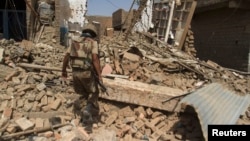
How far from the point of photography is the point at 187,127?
5.16 metres

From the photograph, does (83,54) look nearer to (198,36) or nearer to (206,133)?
(206,133)

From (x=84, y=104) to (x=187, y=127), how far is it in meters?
1.77

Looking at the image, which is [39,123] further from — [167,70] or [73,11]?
[73,11]

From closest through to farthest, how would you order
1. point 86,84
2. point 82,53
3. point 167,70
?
point 82,53, point 86,84, point 167,70

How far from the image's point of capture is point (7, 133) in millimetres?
4734

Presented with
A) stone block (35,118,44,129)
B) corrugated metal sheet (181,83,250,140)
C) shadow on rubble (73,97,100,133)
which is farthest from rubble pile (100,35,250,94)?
stone block (35,118,44,129)

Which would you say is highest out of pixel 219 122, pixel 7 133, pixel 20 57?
pixel 20 57

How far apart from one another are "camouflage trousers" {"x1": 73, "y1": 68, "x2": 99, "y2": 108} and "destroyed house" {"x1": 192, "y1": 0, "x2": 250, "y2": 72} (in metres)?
5.84

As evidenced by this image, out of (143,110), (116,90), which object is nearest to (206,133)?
(143,110)

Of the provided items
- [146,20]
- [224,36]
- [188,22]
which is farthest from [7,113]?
[146,20]

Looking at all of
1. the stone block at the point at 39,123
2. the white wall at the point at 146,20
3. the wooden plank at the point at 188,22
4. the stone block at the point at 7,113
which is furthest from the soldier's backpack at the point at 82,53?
the white wall at the point at 146,20

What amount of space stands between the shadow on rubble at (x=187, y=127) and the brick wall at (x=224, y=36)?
185 inches

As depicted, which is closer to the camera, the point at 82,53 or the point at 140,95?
the point at 82,53

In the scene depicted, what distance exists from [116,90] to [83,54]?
1.20 m
